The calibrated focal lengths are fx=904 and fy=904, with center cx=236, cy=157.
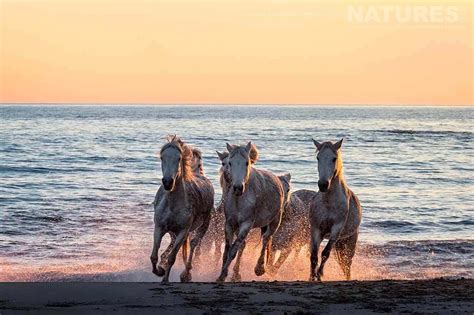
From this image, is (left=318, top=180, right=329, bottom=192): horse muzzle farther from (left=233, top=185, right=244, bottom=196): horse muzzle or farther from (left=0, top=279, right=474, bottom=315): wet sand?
(left=0, top=279, right=474, bottom=315): wet sand

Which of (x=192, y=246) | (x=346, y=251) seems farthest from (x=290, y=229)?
(x=192, y=246)

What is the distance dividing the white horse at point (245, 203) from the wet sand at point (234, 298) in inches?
64.4

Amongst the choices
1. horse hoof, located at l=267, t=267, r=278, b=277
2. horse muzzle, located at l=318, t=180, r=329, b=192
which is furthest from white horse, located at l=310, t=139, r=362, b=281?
horse hoof, located at l=267, t=267, r=278, b=277

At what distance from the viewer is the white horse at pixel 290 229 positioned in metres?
14.2

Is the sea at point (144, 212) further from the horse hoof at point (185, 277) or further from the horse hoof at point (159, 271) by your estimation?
the horse hoof at point (159, 271)

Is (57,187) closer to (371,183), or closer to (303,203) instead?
(371,183)

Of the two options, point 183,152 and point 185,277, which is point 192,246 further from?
point 183,152

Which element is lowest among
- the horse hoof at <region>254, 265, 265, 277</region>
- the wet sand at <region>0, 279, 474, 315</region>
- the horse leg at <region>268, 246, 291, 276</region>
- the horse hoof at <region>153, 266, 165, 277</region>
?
the horse leg at <region>268, 246, 291, 276</region>

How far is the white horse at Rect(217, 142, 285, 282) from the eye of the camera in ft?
37.2

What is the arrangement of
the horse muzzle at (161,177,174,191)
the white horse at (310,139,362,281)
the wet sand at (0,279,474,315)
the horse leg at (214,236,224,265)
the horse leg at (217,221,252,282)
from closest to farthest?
1. the wet sand at (0,279,474,315)
2. the horse muzzle at (161,177,174,191)
3. the horse leg at (217,221,252,282)
4. the white horse at (310,139,362,281)
5. the horse leg at (214,236,224,265)

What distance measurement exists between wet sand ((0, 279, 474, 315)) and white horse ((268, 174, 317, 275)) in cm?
392

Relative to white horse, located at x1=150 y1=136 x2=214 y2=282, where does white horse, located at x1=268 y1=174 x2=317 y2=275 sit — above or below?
below

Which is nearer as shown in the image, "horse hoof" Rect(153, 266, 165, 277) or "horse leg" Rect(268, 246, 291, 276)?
"horse hoof" Rect(153, 266, 165, 277)

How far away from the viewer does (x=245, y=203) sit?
1174 centimetres
